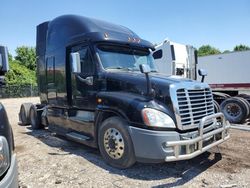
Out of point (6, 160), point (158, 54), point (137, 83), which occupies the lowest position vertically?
point (6, 160)

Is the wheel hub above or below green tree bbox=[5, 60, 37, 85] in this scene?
below

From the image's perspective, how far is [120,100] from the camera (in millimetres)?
5004

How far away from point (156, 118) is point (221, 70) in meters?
9.34

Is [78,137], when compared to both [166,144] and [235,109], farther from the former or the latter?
[235,109]

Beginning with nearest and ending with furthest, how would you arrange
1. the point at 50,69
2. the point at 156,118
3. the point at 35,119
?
the point at 156,118
the point at 50,69
the point at 35,119

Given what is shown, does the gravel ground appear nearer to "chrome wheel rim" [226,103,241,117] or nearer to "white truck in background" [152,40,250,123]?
"chrome wheel rim" [226,103,241,117]

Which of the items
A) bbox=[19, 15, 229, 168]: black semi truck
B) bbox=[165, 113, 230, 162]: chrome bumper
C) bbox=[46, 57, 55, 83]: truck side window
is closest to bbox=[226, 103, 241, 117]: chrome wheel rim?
bbox=[19, 15, 229, 168]: black semi truck

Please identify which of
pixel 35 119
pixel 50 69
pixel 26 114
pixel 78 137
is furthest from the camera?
pixel 26 114

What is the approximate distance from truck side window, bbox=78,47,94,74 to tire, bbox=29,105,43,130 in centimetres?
432

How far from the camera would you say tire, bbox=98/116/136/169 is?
4.82 m

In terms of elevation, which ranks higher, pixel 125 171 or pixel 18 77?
pixel 18 77

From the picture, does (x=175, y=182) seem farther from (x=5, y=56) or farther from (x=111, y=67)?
(x=5, y=56)

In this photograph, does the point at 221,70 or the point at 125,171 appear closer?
the point at 125,171

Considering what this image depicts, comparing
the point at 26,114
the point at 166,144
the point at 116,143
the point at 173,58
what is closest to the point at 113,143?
the point at 116,143
